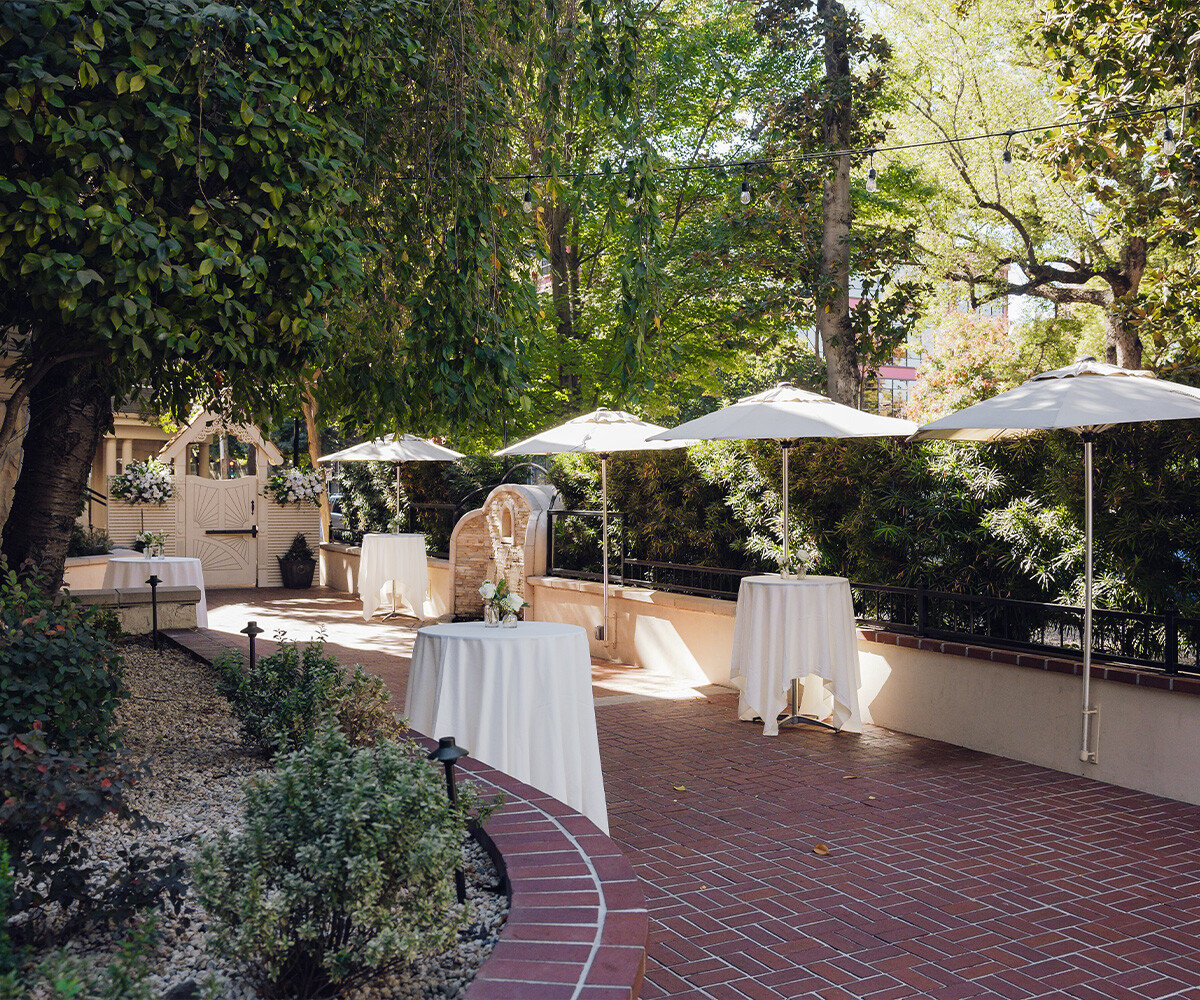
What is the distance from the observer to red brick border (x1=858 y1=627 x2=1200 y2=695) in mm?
6580

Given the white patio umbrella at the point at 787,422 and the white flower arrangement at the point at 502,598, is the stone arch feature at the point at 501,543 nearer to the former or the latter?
the white patio umbrella at the point at 787,422

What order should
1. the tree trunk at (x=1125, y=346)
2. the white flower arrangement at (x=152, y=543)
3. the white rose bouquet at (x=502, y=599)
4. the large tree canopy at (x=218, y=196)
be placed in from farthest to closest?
the tree trunk at (x=1125, y=346), the white flower arrangement at (x=152, y=543), the white rose bouquet at (x=502, y=599), the large tree canopy at (x=218, y=196)

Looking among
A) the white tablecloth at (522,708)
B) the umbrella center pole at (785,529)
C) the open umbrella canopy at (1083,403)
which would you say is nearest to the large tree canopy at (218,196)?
the white tablecloth at (522,708)

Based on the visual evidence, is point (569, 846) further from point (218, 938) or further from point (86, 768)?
point (86, 768)

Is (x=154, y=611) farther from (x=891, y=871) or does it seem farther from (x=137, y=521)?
(x=137, y=521)

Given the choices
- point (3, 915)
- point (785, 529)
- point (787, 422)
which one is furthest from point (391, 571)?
point (3, 915)

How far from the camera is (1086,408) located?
6.30 metres

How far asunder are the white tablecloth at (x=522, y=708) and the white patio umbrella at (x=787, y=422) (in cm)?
298

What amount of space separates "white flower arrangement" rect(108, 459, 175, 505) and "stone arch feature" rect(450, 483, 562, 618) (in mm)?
6213

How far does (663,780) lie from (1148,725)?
3010 millimetres

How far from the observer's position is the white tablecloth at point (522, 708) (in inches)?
217

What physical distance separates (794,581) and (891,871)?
3.41 metres

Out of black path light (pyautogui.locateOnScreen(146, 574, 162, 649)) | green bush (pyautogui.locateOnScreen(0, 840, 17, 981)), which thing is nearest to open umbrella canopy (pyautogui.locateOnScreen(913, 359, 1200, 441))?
green bush (pyautogui.locateOnScreen(0, 840, 17, 981))

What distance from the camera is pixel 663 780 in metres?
7.03
